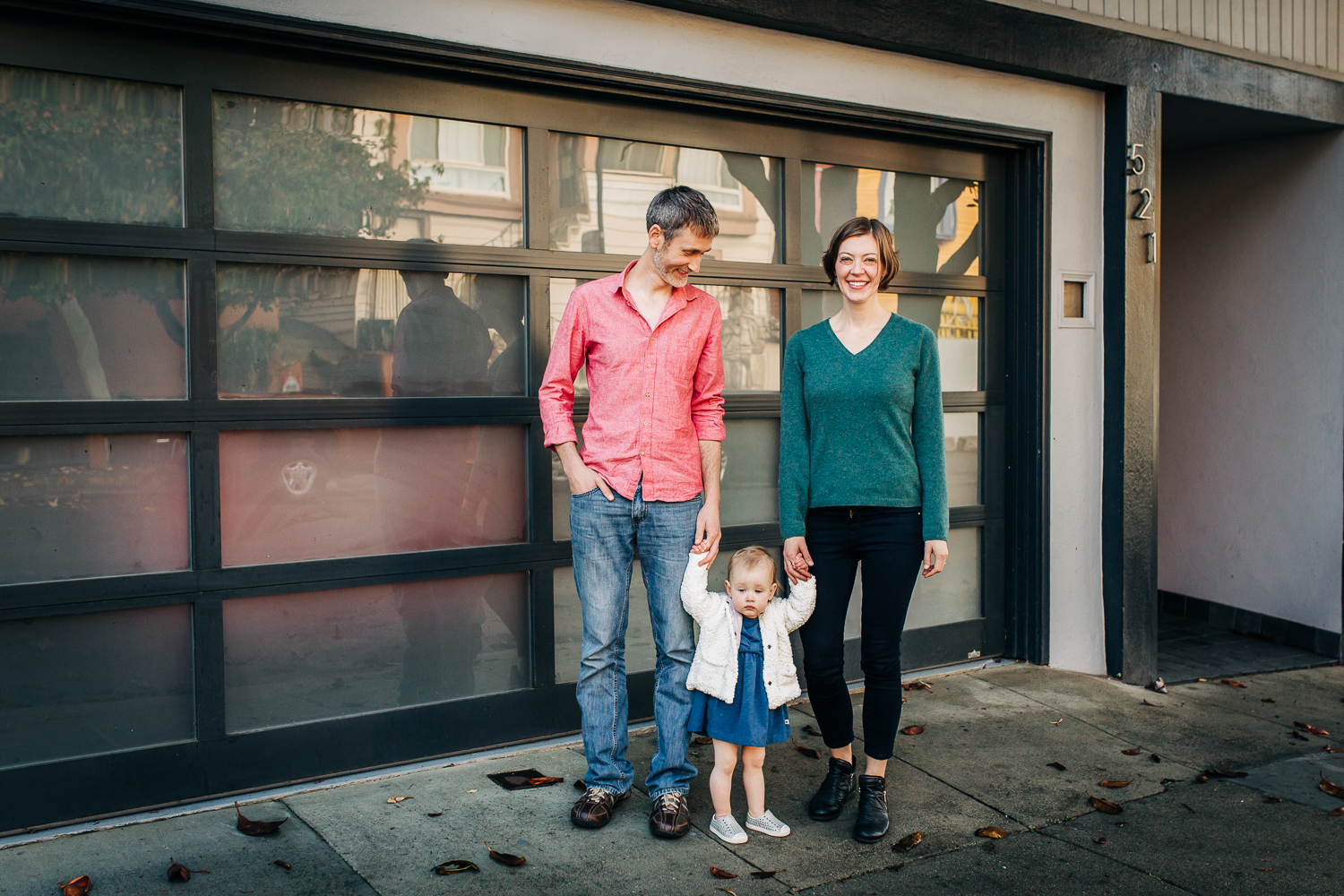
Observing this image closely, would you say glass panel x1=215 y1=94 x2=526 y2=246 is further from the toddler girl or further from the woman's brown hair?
the toddler girl

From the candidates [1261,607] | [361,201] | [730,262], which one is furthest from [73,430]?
[1261,607]

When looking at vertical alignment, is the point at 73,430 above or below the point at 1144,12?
below

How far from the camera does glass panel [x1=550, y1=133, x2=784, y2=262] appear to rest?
399cm

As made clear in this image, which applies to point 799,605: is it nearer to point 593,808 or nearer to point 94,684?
point 593,808

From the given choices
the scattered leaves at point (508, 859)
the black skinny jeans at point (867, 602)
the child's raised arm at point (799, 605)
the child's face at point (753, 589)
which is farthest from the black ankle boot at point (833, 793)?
the scattered leaves at point (508, 859)

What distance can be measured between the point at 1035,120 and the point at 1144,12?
31.1 inches

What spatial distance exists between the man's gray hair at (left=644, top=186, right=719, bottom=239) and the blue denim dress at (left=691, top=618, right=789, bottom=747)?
3.98ft

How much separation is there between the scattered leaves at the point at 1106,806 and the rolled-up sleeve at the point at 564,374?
7.30 ft

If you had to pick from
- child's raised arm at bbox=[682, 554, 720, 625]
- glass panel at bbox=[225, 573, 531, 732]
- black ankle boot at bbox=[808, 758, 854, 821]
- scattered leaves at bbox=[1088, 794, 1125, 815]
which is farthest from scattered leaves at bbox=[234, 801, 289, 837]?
scattered leaves at bbox=[1088, 794, 1125, 815]

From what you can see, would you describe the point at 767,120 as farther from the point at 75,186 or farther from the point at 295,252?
the point at 75,186

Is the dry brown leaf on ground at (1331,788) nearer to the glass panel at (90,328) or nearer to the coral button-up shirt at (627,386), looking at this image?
the coral button-up shirt at (627,386)

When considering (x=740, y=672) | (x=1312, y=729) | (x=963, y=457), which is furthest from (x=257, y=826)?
(x=1312, y=729)

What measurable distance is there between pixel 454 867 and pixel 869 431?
1810mm

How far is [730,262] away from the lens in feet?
14.3
